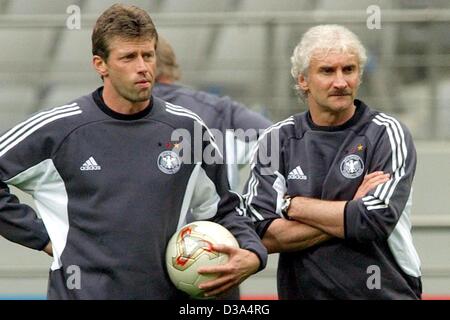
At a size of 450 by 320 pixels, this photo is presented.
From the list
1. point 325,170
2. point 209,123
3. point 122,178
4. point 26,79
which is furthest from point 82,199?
point 26,79

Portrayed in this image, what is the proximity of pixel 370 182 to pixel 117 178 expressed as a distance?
0.92m

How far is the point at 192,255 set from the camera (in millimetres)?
4246

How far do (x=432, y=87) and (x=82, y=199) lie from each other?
4.28m

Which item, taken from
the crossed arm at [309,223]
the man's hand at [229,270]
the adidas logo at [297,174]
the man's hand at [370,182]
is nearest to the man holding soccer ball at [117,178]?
the man's hand at [229,270]

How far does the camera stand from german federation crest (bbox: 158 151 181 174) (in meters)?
4.30

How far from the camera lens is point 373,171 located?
440cm

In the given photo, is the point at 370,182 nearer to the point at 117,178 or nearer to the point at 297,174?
the point at 297,174

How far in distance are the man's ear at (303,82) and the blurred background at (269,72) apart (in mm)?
3210

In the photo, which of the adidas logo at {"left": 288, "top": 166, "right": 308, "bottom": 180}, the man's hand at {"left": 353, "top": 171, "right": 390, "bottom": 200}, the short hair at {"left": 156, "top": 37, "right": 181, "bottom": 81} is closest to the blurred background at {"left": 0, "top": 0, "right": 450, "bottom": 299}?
the short hair at {"left": 156, "top": 37, "right": 181, "bottom": 81}

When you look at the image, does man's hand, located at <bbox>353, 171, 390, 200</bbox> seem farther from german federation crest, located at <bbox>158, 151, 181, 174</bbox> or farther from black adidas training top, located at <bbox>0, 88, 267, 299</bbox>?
german federation crest, located at <bbox>158, 151, 181, 174</bbox>

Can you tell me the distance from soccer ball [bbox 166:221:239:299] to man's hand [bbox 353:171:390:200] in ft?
1.62

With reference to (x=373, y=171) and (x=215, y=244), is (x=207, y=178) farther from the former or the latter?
(x=373, y=171)

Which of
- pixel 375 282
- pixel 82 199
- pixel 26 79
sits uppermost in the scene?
pixel 26 79

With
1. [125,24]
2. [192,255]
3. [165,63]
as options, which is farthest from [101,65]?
[165,63]
